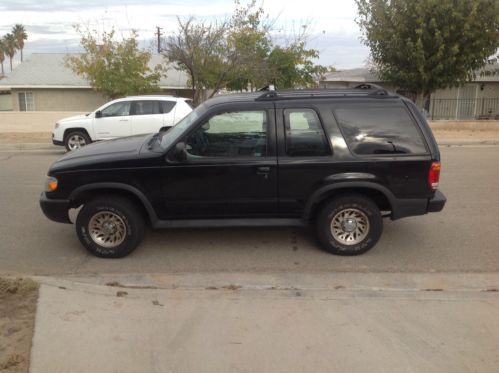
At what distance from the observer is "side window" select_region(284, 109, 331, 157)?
5281 mm

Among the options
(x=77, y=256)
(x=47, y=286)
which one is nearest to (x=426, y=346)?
(x=47, y=286)

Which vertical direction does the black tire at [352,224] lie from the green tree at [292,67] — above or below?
below

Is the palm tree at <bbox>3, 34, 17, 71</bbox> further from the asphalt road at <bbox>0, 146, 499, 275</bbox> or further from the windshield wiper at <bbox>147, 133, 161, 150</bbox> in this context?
the windshield wiper at <bbox>147, 133, 161, 150</bbox>

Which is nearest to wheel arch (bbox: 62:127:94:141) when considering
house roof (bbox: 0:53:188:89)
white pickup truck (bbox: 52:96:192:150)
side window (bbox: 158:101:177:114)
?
white pickup truck (bbox: 52:96:192:150)

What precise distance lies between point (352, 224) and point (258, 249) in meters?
1.11

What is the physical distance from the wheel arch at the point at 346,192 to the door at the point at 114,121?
31.2 feet

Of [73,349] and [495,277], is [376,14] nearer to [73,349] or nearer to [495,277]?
[495,277]

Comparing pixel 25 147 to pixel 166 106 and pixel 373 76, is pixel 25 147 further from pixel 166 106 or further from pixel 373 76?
pixel 373 76

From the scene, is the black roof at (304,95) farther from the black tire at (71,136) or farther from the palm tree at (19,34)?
the palm tree at (19,34)

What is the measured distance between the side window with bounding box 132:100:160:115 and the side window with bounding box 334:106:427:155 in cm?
956

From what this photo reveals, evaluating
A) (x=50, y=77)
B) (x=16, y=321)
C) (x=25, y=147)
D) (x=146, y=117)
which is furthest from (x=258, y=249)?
(x=50, y=77)

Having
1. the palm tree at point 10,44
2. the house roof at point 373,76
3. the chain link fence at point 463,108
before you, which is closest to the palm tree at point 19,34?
the palm tree at point 10,44

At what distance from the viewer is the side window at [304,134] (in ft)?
17.3

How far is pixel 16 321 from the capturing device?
3.74m
